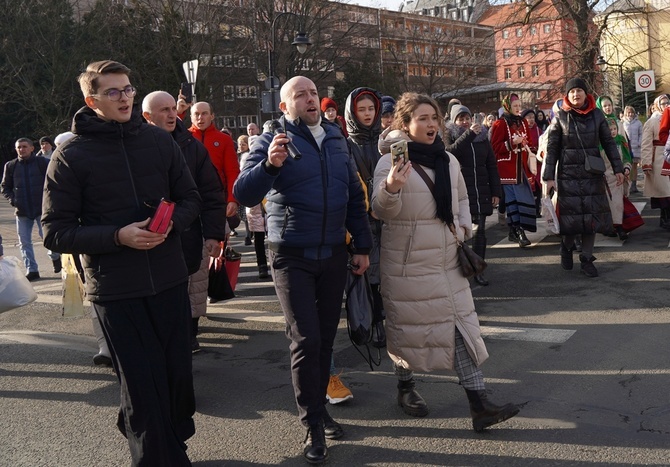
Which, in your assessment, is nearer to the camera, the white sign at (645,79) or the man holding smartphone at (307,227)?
the man holding smartphone at (307,227)

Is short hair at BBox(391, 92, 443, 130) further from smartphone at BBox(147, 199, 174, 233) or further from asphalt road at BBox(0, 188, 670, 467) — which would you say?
asphalt road at BBox(0, 188, 670, 467)

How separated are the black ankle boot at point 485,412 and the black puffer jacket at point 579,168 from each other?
15.2 feet

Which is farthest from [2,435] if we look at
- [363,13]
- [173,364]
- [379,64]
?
[379,64]

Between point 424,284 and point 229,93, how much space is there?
122 feet

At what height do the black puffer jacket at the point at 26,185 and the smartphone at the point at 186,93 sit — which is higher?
the smartphone at the point at 186,93

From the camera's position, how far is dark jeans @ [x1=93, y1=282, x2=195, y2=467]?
3695 mm

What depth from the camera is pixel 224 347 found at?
263 inches

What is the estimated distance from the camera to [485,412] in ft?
14.1

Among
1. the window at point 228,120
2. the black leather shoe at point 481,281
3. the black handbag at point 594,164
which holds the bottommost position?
the black leather shoe at point 481,281

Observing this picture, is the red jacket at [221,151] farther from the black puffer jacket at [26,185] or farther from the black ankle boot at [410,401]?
the black puffer jacket at [26,185]

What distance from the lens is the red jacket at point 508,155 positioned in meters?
10.7

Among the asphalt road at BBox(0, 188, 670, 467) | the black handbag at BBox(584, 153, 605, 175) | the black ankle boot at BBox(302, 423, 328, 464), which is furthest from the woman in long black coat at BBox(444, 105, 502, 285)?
the black ankle boot at BBox(302, 423, 328, 464)

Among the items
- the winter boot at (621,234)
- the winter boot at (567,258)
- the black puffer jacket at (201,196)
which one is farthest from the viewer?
the winter boot at (621,234)

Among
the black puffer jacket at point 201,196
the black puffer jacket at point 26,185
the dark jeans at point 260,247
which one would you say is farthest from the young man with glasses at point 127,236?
the black puffer jacket at point 26,185
